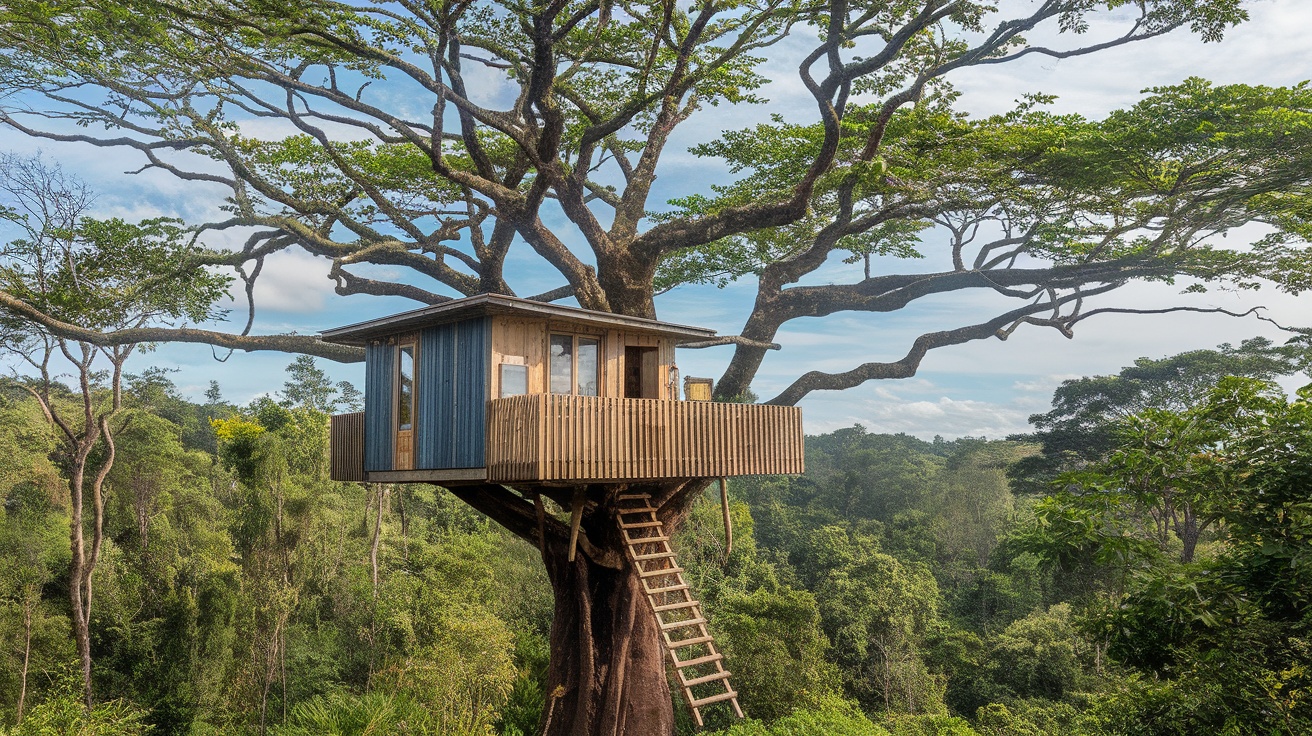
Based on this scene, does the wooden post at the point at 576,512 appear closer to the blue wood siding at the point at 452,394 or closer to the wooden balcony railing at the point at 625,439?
the wooden balcony railing at the point at 625,439

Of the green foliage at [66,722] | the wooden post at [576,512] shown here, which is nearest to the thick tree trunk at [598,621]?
the wooden post at [576,512]

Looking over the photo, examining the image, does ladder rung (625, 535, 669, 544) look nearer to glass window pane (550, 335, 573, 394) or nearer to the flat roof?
glass window pane (550, 335, 573, 394)

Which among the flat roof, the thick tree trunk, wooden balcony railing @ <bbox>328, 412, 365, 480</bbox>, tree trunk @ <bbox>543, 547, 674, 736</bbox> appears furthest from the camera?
tree trunk @ <bbox>543, 547, 674, 736</bbox>

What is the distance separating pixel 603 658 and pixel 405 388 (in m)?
5.31

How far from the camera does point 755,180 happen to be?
1925cm

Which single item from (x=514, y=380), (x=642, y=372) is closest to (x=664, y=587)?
(x=642, y=372)

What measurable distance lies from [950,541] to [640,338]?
29.9 metres

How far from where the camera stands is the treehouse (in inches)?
378

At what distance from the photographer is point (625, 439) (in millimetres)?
10008

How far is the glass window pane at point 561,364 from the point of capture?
1096cm

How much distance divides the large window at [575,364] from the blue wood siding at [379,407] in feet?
8.23

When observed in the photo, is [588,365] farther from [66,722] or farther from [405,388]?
[66,722]

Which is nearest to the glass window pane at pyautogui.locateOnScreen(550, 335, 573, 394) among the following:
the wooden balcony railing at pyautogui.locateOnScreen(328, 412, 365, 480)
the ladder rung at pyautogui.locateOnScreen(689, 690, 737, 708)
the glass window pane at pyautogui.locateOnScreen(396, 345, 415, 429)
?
the glass window pane at pyautogui.locateOnScreen(396, 345, 415, 429)

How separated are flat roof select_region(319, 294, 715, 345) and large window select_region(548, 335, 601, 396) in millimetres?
378
